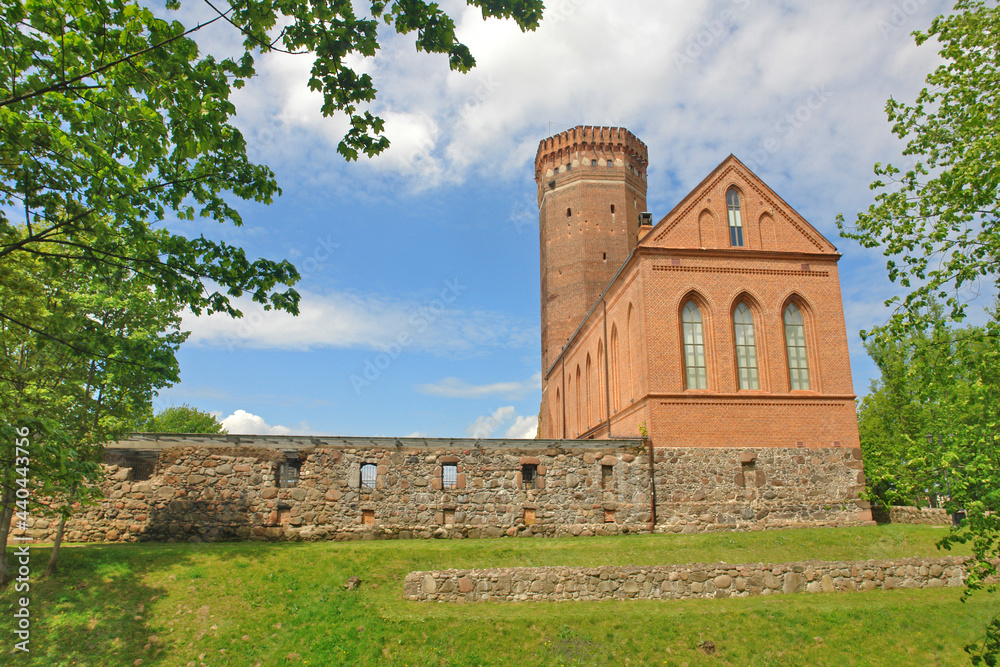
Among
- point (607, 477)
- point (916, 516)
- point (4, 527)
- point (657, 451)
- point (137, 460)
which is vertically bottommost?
point (916, 516)

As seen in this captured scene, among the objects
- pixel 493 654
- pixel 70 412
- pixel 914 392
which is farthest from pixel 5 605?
pixel 914 392

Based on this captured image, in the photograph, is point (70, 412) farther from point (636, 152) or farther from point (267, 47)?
point (636, 152)

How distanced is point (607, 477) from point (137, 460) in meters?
14.2

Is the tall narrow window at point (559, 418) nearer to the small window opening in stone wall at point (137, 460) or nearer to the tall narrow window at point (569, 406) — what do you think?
the tall narrow window at point (569, 406)

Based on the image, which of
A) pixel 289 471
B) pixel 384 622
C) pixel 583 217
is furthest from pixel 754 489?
pixel 583 217

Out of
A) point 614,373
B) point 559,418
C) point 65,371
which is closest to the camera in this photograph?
point 65,371

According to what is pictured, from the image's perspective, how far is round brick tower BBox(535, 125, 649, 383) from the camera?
138 feet

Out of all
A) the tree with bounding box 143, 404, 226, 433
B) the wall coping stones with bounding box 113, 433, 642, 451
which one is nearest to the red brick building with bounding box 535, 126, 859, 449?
the wall coping stones with bounding box 113, 433, 642, 451

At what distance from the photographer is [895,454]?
746cm

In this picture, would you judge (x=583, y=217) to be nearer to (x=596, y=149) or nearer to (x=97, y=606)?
(x=596, y=149)

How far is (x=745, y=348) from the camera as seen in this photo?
72.3 ft

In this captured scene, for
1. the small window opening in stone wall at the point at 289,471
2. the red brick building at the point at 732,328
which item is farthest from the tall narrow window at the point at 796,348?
the small window opening in stone wall at the point at 289,471

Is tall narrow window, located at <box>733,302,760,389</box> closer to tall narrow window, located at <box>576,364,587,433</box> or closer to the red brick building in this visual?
the red brick building

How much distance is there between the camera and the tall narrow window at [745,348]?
2172 centimetres
